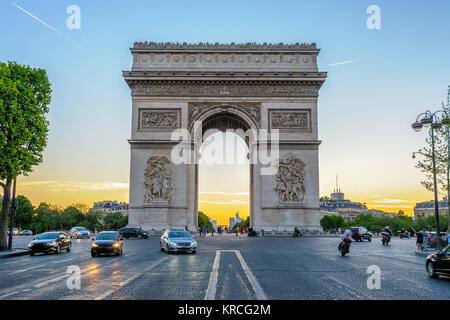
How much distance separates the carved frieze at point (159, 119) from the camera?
41.5 metres

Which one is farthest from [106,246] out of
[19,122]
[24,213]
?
Result: [24,213]

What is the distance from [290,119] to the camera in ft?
137

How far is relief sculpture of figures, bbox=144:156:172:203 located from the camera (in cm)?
3981

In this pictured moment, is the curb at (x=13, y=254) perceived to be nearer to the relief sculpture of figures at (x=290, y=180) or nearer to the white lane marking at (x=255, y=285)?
the white lane marking at (x=255, y=285)

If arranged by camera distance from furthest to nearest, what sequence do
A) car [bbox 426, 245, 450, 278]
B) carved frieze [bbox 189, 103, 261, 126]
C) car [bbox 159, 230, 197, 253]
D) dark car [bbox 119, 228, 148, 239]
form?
carved frieze [bbox 189, 103, 261, 126], dark car [bbox 119, 228, 148, 239], car [bbox 159, 230, 197, 253], car [bbox 426, 245, 450, 278]

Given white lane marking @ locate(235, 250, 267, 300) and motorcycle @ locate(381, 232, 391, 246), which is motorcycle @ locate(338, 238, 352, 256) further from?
motorcycle @ locate(381, 232, 391, 246)

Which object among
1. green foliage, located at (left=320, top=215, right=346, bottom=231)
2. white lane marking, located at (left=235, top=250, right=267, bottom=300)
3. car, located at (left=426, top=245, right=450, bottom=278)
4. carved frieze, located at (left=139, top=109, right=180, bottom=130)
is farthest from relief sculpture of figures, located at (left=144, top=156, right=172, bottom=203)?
green foliage, located at (left=320, top=215, right=346, bottom=231)

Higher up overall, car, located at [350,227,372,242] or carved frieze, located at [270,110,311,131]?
carved frieze, located at [270,110,311,131]

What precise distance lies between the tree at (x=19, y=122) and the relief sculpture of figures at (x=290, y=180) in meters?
21.7

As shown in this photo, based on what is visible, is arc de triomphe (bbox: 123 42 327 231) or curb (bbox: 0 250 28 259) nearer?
curb (bbox: 0 250 28 259)

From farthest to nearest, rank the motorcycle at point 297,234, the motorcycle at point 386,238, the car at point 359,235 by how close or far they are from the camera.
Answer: the car at point 359,235, the motorcycle at point 297,234, the motorcycle at point 386,238

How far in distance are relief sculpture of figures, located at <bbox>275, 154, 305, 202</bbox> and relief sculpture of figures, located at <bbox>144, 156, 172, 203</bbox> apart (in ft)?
32.6

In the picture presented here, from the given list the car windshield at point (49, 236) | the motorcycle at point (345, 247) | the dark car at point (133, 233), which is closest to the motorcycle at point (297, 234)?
the dark car at point (133, 233)
